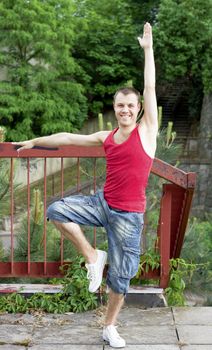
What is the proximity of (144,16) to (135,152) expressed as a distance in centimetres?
2098

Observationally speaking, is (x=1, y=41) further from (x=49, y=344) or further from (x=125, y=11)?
(x=49, y=344)

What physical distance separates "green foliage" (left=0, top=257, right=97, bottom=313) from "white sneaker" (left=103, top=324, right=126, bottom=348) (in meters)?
0.70

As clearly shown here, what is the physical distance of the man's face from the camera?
338 centimetres

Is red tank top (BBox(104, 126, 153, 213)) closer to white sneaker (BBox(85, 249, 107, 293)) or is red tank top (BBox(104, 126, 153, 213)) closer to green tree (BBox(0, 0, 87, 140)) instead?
white sneaker (BBox(85, 249, 107, 293))

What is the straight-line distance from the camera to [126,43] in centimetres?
2305

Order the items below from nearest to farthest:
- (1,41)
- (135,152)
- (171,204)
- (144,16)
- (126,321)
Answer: (135,152)
(126,321)
(171,204)
(1,41)
(144,16)

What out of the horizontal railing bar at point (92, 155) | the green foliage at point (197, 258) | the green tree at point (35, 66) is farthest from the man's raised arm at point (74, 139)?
the green tree at point (35, 66)

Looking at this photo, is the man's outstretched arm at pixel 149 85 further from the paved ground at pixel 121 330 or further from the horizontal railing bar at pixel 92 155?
the paved ground at pixel 121 330

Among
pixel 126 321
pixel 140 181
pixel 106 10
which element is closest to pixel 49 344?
pixel 126 321

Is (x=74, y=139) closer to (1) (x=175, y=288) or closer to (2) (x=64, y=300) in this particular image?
(2) (x=64, y=300)

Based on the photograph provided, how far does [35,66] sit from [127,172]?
55.5 ft

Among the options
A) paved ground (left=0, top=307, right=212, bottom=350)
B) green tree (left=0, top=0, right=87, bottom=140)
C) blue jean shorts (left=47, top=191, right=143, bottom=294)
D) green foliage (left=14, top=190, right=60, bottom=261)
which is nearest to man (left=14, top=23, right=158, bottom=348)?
blue jean shorts (left=47, top=191, right=143, bottom=294)

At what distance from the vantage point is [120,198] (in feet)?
11.3

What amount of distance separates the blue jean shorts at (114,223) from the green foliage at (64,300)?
0.80 metres
